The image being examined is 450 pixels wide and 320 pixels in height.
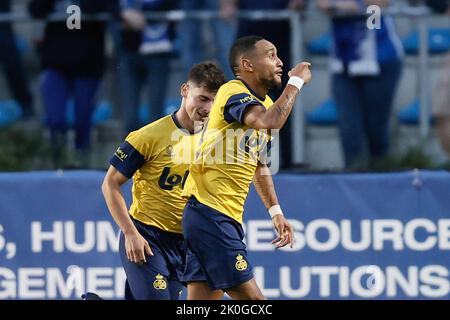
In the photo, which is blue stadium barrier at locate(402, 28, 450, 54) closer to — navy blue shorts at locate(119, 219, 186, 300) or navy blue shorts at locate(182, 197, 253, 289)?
navy blue shorts at locate(119, 219, 186, 300)

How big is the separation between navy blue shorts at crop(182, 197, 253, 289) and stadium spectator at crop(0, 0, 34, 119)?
4526mm

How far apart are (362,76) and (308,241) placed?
6.18 feet

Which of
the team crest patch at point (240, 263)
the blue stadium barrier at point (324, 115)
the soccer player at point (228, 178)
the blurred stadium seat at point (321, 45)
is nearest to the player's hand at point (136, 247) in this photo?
the soccer player at point (228, 178)

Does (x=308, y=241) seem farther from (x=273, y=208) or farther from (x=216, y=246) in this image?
(x=216, y=246)

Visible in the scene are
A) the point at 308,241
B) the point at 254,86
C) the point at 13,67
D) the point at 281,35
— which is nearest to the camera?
the point at 254,86

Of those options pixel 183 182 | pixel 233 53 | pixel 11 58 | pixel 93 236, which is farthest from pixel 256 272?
pixel 11 58

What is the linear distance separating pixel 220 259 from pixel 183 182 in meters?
0.74

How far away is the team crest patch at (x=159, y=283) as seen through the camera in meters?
8.26

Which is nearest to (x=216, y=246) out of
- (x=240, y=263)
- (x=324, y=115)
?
(x=240, y=263)

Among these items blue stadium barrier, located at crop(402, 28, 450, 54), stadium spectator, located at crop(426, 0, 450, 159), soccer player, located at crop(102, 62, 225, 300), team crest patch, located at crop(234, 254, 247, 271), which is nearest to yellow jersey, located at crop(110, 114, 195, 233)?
soccer player, located at crop(102, 62, 225, 300)

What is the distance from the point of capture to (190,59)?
11.7 m

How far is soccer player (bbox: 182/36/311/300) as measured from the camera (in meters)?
7.94
